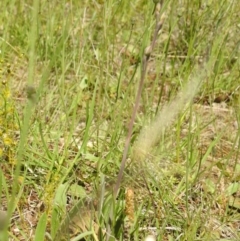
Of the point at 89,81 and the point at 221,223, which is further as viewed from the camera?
the point at 89,81

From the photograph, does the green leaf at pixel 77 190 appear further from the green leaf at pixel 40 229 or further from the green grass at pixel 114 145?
the green leaf at pixel 40 229

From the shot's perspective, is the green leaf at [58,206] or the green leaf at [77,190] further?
the green leaf at [77,190]

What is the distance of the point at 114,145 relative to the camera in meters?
1.61

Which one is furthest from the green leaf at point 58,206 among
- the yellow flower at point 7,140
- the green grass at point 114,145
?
the yellow flower at point 7,140

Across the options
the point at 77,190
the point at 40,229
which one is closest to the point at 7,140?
the point at 77,190

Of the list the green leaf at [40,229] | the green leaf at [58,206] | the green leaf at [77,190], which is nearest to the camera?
the green leaf at [40,229]

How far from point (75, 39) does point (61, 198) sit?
1.12m

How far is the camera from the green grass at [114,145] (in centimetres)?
128

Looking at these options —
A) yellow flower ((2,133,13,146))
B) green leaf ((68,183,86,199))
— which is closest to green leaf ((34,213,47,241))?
green leaf ((68,183,86,199))

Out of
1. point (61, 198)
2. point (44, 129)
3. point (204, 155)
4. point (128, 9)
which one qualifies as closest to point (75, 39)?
point (128, 9)

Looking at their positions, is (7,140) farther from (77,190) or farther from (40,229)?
(40,229)

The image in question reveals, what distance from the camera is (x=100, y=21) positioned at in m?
2.60

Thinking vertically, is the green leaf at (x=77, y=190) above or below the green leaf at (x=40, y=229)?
below

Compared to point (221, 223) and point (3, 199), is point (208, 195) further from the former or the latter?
point (3, 199)
